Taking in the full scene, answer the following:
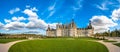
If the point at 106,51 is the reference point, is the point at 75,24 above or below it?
above

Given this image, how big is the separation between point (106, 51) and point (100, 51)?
73 cm

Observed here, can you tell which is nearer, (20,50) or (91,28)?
(20,50)

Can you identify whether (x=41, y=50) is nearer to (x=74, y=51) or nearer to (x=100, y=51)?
(x=74, y=51)

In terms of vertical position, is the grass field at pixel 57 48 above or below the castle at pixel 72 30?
below

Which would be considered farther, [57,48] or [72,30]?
[72,30]

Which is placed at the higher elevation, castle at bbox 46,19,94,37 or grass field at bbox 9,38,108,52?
castle at bbox 46,19,94,37

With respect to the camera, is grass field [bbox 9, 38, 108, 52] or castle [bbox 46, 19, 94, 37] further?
castle [bbox 46, 19, 94, 37]

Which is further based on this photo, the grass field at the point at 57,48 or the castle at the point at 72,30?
the castle at the point at 72,30

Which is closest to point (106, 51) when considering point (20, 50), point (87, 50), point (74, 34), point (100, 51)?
point (100, 51)

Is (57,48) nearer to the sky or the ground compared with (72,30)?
nearer to the ground

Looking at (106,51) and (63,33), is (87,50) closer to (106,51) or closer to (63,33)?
(106,51)

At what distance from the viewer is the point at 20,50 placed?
2122 centimetres

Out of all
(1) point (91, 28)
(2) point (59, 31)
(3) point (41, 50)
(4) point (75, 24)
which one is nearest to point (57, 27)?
(2) point (59, 31)

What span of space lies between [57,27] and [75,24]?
10.8 metres
